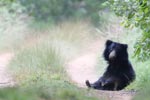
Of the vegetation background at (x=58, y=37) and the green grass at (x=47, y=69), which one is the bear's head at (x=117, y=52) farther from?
the green grass at (x=47, y=69)

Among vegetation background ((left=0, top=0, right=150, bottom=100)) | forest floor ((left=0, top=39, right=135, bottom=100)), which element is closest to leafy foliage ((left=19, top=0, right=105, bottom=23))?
vegetation background ((left=0, top=0, right=150, bottom=100))

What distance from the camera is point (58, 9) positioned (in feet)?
90.4

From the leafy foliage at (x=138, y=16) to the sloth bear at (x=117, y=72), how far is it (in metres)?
0.78

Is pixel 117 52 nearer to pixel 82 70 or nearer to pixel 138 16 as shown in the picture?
pixel 138 16

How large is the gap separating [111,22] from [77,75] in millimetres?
5349

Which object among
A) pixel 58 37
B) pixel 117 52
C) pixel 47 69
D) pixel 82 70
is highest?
pixel 58 37

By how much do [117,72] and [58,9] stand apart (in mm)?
16271

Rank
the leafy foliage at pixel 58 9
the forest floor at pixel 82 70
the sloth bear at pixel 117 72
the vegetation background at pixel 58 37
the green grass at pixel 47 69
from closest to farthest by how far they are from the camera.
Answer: the green grass at pixel 47 69
the vegetation background at pixel 58 37
the forest floor at pixel 82 70
the sloth bear at pixel 117 72
the leafy foliage at pixel 58 9

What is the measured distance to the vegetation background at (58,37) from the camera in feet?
27.9

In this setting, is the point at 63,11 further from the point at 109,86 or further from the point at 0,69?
the point at 109,86

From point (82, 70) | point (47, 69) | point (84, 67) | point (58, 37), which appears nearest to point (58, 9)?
point (58, 37)

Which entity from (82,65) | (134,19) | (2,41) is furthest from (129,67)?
(2,41)

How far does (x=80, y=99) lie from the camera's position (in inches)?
272

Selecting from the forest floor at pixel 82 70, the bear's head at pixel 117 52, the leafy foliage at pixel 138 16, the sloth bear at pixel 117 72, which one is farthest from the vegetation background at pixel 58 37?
the bear's head at pixel 117 52
